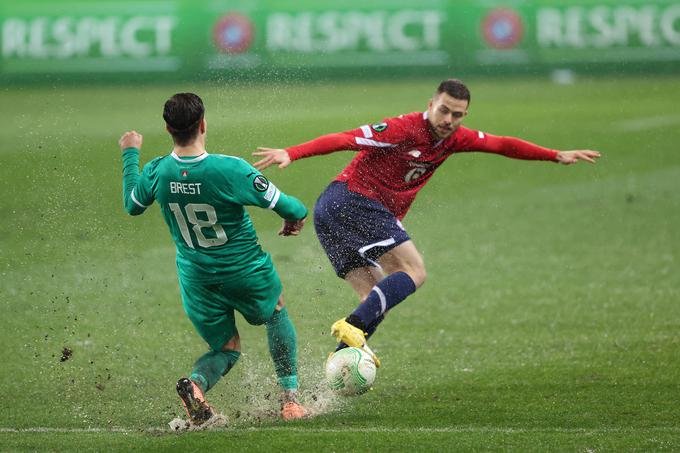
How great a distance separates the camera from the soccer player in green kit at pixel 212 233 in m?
5.99

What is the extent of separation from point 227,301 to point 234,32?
1649 cm

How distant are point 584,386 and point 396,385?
1.16m

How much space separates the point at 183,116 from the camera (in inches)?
234

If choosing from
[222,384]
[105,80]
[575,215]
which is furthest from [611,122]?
[222,384]

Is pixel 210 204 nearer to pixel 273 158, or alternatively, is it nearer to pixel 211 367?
pixel 273 158

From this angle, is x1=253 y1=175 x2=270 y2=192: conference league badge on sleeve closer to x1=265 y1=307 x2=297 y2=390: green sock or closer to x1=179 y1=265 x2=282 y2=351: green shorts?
x1=179 y1=265 x2=282 y2=351: green shorts

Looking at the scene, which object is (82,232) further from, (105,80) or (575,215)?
(105,80)

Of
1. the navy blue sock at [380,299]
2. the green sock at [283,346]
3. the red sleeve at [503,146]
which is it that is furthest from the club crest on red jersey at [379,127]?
the green sock at [283,346]

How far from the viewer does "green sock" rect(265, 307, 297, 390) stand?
21.5 feet

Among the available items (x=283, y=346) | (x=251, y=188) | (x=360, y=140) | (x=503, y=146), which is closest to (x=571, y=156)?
(x=503, y=146)

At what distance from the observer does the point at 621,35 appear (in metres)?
21.9

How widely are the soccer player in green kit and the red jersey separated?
3.37 feet

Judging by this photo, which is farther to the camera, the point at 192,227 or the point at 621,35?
the point at 621,35

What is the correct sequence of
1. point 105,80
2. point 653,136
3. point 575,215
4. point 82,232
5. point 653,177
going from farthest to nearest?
point 105,80 → point 653,136 → point 653,177 → point 575,215 → point 82,232
